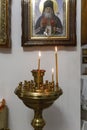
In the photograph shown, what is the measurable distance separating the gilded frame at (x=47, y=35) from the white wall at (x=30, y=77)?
36 millimetres

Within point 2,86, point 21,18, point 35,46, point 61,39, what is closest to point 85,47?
point 61,39

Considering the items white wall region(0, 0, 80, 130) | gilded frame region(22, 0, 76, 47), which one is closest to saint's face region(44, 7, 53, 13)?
gilded frame region(22, 0, 76, 47)

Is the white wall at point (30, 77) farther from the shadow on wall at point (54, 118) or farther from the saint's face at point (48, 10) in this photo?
the saint's face at point (48, 10)

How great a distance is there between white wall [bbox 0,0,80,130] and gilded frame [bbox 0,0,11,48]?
0.11ft

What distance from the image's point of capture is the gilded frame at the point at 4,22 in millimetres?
1376

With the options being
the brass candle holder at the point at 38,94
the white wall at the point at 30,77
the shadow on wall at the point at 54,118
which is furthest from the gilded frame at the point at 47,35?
the shadow on wall at the point at 54,118

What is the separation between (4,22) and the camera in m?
1.38

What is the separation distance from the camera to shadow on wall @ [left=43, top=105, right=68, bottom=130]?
1443 millimetres

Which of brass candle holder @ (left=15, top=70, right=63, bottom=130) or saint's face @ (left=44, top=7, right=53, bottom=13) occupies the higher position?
saint's face @ (left=44, top=7, right=53, bottom=13)

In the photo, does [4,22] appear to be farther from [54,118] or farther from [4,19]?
[54,118]

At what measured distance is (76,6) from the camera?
4.59 feet

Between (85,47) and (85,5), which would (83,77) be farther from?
(85,5)

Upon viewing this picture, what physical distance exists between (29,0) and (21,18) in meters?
0.11

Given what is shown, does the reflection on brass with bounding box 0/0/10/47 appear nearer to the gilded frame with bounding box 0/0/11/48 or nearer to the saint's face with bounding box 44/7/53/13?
the gilded frame with bounding box 0/0/11/48
